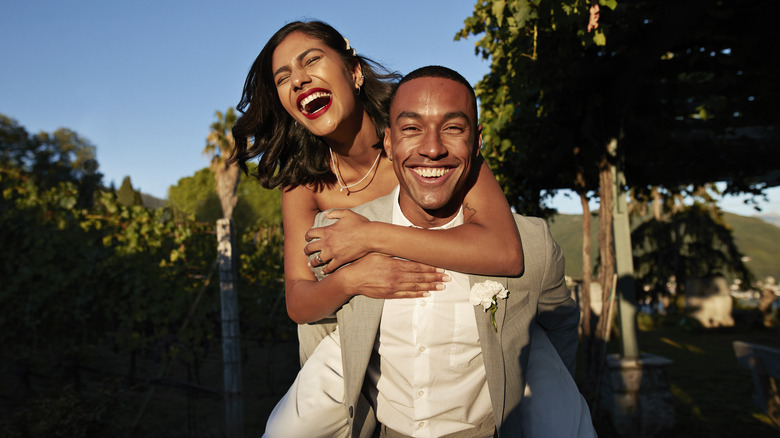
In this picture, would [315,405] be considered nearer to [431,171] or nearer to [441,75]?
[431,171]

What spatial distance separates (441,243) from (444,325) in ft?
1.10

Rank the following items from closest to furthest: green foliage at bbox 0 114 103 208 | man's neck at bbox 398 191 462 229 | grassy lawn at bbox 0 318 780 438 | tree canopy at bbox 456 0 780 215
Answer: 1. man's neck at bbox 398 191 462 229
2. tree canopy at bbox 456 0 780 215
3. grassy lawn at bbox 0 318 780 438
4. green foliage at bbox 0 114 103 208

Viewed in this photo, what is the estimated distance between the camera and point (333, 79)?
96.9 inches

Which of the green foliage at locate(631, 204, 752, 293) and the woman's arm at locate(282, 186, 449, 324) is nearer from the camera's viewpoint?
the woman's arm at locate(282, 186, 449, 324)

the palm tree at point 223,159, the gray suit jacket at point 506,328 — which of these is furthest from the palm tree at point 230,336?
the palm tree at point 223,159

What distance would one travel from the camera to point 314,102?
2.52 meters

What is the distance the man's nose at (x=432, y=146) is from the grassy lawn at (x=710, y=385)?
221 inches

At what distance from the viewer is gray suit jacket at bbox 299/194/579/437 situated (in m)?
1.89

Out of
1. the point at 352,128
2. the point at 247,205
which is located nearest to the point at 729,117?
the point at 352,128

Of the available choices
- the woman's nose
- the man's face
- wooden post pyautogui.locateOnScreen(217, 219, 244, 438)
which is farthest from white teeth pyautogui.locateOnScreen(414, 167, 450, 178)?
wooden post pyautogui.locateOnScreen(217, 219, 244, 438)

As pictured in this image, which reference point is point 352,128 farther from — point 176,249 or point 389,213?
point 176,249

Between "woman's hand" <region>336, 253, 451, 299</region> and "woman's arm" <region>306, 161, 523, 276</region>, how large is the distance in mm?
47

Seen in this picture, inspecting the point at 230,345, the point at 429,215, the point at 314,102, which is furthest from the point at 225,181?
the point at 429,215

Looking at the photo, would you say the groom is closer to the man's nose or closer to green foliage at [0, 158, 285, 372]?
the man's nose
